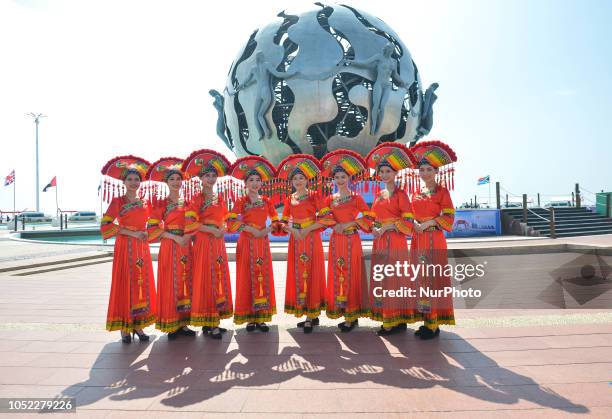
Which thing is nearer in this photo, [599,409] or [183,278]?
[599,409]

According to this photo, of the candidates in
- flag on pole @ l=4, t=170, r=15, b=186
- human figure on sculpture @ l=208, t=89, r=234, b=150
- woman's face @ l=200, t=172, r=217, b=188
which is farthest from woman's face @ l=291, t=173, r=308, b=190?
flag on pole @ l=4, t=170, r=15, b=186

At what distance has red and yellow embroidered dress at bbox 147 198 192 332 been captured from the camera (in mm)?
3623

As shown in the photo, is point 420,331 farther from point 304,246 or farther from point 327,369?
point 304,246

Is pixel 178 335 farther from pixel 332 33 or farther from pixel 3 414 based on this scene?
pixel 332 33

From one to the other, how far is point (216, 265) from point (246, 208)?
66 centimetres

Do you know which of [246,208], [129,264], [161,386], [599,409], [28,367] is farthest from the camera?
[246,208]

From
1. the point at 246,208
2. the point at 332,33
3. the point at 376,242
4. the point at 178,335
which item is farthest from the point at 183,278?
the point at 332,33

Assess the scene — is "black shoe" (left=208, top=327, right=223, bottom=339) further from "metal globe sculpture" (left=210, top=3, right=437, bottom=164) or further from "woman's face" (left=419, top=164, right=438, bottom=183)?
"metal globe sculpture" (left=210, top=3, right=437, bottom=164)

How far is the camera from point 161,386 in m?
2.63

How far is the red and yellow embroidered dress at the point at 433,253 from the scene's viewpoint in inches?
139

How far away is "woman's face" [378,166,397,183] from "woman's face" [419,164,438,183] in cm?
25

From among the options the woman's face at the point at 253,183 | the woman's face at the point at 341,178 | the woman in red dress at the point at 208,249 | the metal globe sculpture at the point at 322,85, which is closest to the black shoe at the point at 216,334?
the woman in red dress at the point at 208,249

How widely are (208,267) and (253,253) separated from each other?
0.48m

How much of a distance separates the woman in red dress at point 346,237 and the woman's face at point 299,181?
0.24m
